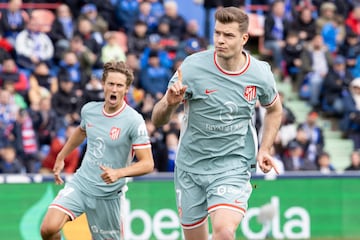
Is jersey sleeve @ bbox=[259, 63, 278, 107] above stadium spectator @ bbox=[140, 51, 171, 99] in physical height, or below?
above

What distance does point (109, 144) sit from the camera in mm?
11266

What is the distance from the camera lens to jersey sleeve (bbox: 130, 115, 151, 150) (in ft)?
36.6

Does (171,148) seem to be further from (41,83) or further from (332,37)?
(332,37)

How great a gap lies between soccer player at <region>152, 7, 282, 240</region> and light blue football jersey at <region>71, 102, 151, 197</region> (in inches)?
38.2

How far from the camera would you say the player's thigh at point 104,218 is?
1141cm

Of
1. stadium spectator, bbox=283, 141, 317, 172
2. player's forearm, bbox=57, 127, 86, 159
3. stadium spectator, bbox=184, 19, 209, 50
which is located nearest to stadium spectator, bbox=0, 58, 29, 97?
stadium spectator, bbox=184, 19, 209, 50

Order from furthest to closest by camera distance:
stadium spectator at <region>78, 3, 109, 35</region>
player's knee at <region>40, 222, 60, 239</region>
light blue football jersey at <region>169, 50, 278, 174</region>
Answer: stadium spectator at <region>78, 3, 109, 35</region> → player's knee at <region>40, 222, 60, 239</region> → light blue football jersey at <region>169, 50, 278, 174</region>

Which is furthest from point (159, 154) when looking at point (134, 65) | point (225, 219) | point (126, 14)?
point (225, 219)

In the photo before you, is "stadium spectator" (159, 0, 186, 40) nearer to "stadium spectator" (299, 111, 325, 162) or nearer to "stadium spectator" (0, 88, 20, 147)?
"stadium spectator" (299, 111, 325, 162)

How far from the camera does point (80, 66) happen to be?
19.6m

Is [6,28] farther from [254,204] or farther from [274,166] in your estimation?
[274,166]

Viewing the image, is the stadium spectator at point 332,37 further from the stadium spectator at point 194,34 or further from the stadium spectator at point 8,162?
the stadium spectator at point 8,162

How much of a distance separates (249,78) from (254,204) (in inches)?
265

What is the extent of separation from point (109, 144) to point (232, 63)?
1786 millimetres
